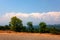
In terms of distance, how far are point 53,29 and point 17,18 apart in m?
9.03

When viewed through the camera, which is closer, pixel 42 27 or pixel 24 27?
pixel 42 27

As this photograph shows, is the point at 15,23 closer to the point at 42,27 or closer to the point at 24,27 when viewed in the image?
the point at 24,27

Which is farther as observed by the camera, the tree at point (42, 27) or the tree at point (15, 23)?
the tree at point (15, 23)

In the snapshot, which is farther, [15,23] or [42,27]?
[15,23]

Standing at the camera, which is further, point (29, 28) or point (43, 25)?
point (29, 28)

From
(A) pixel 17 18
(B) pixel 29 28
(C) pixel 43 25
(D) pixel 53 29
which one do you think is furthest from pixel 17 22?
(D) pixel 53 29

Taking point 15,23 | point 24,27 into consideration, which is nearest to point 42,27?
point 24,27

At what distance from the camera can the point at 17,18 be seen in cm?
3703

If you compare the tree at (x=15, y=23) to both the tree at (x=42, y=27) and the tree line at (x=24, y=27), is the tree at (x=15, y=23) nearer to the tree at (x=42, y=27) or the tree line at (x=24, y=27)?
the tree line at (x=24, y=27)

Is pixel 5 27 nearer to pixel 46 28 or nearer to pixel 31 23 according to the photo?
pixel 31 23

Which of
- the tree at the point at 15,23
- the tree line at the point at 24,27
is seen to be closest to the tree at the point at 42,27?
the tree line at the point at 24,27

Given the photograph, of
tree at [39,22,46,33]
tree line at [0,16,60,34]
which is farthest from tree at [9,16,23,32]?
tree at [39,22,46,33]

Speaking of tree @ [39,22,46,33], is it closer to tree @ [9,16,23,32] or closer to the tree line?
the tree line

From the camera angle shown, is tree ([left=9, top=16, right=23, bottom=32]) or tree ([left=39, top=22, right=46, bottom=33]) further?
tree ([left=9, top=16, right=23, bottom=32])
